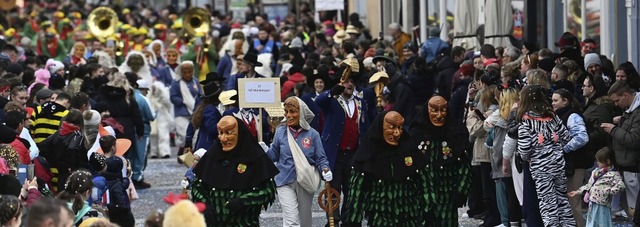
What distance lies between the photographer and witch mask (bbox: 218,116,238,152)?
15031 mm

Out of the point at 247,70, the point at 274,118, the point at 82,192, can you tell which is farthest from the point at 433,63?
the point at 82,192

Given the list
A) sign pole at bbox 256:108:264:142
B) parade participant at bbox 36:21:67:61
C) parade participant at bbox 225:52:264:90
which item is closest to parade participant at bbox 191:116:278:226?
sign pole at bbox 256:108:264:142

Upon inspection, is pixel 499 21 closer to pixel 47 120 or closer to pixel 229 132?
pixel 47 120

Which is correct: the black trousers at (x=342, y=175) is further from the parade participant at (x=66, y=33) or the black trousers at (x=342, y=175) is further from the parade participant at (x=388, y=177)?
the parade participant at (x=66, y=33)

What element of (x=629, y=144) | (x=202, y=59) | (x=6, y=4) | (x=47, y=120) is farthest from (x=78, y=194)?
(x=6, y=4)

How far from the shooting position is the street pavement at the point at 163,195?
62.1 ft

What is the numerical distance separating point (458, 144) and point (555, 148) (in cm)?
90

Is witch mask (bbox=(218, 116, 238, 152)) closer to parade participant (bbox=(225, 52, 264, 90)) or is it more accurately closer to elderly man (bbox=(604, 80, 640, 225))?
elderly man (bbox=(604, 80, 640, 225))

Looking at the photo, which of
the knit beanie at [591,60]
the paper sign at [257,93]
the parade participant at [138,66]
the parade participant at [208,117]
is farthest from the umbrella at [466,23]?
the paper sign at [257,93]

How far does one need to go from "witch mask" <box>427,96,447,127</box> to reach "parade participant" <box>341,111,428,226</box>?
58 centimetres

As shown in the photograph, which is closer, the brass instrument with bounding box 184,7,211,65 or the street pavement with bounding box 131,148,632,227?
the street pavement with bounding box 131,148,632,227

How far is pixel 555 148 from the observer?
15.7 metres

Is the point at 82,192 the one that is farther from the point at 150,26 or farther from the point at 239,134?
the point at 150,26

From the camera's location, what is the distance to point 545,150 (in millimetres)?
15695
